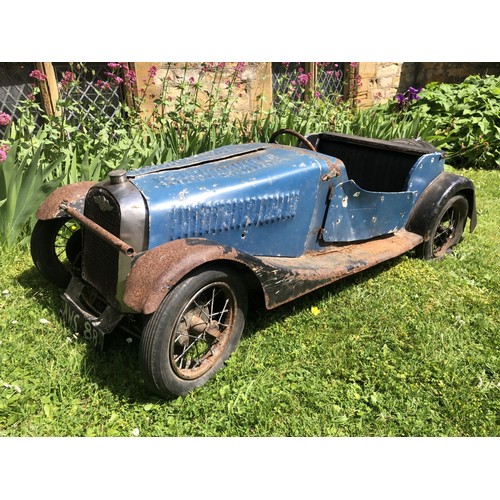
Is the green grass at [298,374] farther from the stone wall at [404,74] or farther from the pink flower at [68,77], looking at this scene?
the stone wall at [404,74]

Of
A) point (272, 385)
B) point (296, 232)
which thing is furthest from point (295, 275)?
point (272, 385)

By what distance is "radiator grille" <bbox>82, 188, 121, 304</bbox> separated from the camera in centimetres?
264

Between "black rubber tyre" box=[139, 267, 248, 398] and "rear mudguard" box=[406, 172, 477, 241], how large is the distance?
2.03m

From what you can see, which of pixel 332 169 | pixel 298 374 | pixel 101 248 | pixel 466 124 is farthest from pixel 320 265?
pixel 466 124

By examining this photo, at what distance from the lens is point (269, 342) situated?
3.05 m

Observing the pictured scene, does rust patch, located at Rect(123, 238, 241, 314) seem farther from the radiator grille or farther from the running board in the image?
the running board

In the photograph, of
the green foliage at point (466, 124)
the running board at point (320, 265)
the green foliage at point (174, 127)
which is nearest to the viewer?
the running board at point (320, 265)

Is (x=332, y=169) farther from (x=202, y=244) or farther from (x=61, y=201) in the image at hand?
(x=61, y=201)

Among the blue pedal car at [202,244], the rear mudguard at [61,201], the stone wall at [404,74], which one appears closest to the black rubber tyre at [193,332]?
the blue pedal car at [202,244]

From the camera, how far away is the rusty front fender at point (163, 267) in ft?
7.48

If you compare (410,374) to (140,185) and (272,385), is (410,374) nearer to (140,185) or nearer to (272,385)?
(272,385)

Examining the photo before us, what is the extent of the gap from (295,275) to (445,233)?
2.18 metres

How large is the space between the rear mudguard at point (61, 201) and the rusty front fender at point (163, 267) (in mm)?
830

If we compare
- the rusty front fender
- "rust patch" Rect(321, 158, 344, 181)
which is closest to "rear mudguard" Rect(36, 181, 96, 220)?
the rusty front fender
